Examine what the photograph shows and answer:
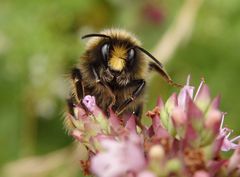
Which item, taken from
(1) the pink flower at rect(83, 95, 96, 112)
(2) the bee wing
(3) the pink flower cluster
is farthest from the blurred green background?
(3) the pink flower cluster

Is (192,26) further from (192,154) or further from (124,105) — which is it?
(192,154)

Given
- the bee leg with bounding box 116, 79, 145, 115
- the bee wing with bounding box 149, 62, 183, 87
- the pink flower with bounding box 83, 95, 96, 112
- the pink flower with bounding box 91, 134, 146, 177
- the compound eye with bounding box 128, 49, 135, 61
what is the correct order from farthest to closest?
the bee wing with bounding box 149, 62, 183, 87 < the compound eye with bounding box 128, 49, 135, 61 < the bee leg with bounding box 116, 79, 145, 115 < the pink flower with bounding box 83, 95, 96, 112 < the pink flower with bounding box 91, 134, 146, 177

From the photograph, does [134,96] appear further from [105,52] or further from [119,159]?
[119,159]

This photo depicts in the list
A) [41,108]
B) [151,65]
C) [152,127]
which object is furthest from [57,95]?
[152,127]

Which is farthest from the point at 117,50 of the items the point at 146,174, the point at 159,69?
the point at 146,174

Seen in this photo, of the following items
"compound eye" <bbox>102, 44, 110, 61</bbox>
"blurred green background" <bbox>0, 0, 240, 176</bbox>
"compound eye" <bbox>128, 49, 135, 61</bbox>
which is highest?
"compound eye" <bbox>102, 44, 110, 61</bbox>

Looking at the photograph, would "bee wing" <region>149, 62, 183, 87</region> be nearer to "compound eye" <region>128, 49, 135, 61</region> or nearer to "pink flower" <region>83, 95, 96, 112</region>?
"compound eye" <region>128, 49, 135, 61</region>
